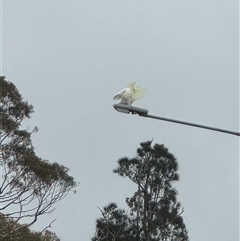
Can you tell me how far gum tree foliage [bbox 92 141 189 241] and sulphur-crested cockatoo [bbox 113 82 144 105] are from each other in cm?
1851

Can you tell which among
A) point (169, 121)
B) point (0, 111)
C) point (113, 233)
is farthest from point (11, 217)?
point (169, 121)

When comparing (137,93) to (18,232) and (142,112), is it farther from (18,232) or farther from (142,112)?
(18,232)

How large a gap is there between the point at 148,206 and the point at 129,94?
2004 cm

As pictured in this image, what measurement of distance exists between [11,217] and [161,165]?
9637 millimetres

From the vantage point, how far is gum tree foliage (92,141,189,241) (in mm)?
27938

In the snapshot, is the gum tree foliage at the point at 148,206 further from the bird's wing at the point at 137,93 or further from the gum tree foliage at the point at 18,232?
the bird's wing at the point at 137,93

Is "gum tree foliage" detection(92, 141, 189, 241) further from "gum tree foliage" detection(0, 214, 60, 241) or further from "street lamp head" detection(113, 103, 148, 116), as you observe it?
"street lamp head" detection(113, 103, 148, 116)

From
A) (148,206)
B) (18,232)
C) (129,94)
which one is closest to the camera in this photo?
(129,94)

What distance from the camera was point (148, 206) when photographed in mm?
29000

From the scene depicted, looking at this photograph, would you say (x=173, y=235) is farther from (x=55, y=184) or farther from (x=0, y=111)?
(x=0, y=111)

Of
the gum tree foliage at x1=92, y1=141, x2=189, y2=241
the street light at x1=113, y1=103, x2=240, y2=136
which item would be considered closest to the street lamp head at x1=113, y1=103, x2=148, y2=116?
the street light at x1=113, y1=103, x2=240, y2=136

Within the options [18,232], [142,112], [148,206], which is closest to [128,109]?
[142,112]

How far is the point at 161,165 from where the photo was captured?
95.5ft

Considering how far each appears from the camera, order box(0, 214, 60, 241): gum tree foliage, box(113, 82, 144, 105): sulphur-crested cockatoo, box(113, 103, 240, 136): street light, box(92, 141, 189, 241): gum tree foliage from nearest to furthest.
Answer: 1. box(113, 103, 240, 136): street light
2. box(113, 82, 144, 105): sulphur-crested cockatoo
3. box(0, 214, 60, 241): gum tree foliage
4. box(92, 141, 189, 241): gum tree foliage
